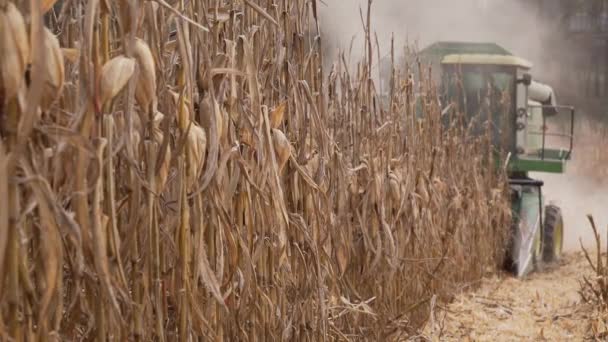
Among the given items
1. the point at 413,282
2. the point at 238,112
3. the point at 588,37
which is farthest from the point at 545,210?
the point at 588,37

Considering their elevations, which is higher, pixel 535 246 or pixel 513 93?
pixel 513 93

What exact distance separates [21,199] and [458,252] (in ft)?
11.3

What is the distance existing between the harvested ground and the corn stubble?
3.25 feet

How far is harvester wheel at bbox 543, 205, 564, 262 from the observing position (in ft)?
19.9

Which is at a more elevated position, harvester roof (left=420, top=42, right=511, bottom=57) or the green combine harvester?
harvester roof (left=420, top=42, right=511, bottom=57)

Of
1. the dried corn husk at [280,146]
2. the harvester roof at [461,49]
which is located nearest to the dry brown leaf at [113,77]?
the dried corn husk at [280,146]

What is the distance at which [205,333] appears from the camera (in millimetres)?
1183

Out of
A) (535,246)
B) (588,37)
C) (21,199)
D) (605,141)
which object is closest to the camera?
(21,199)

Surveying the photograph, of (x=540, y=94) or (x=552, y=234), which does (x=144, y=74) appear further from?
(x=540, y=94)

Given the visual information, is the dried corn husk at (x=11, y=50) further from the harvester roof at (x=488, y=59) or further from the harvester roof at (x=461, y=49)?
the harvester roof at (x=461, y=49)

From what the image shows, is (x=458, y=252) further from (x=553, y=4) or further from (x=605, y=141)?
(x=553, y=4)

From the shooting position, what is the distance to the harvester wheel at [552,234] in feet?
19.9

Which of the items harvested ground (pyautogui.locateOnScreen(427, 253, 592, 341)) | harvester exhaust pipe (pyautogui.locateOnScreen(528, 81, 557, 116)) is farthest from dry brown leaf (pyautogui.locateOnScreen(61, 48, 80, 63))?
harvester exhaust pipe (pyautogui.locateOnScreen(528, 81, 557, 116))

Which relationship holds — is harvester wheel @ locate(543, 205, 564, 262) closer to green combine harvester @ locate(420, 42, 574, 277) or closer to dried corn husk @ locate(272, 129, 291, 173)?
green combine harvester @ locate(420, 42, 574, 277)
